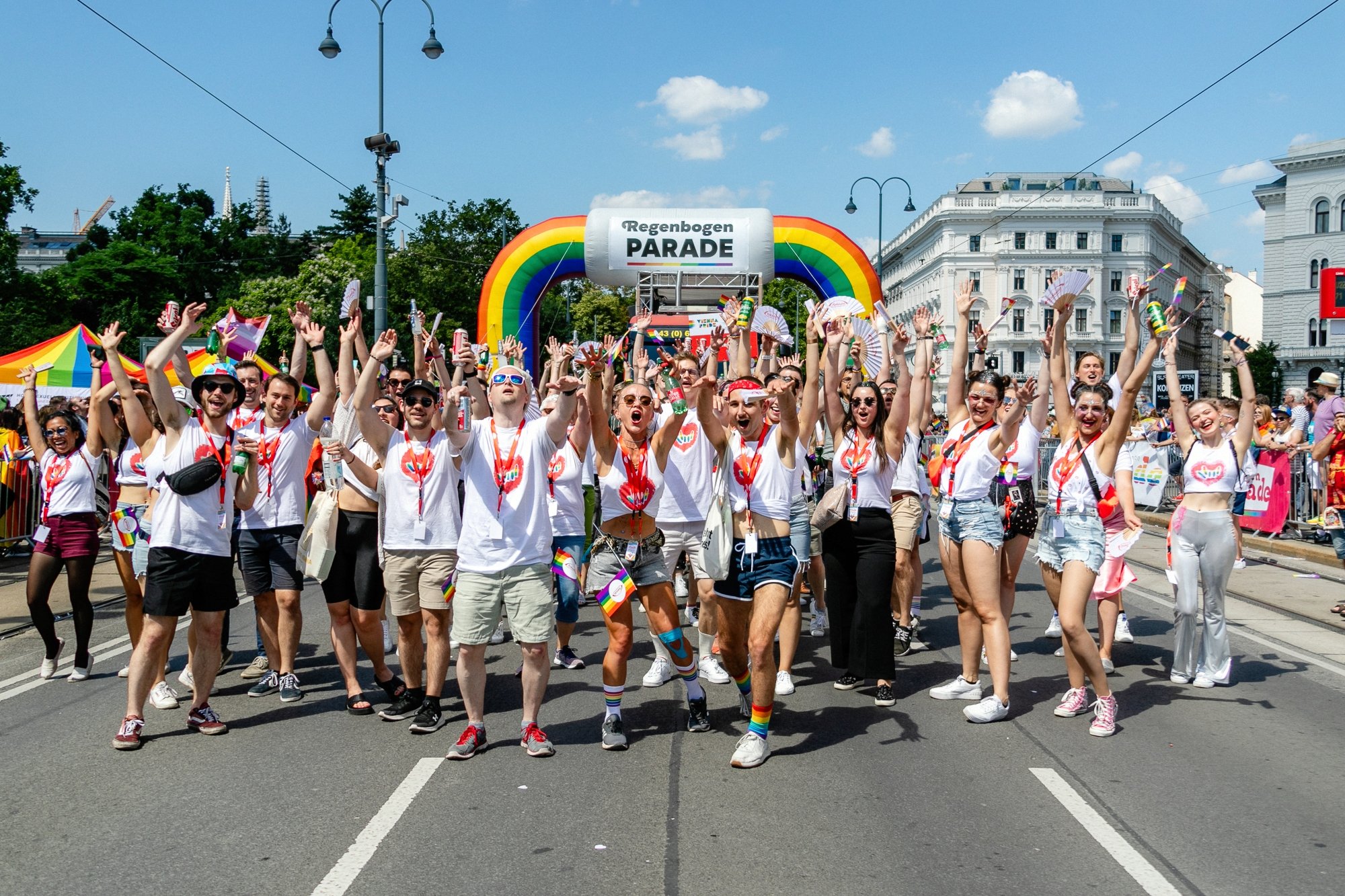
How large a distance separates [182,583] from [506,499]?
1787mm

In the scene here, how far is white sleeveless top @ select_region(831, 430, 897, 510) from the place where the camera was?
257 inches

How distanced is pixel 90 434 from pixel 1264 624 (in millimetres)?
9095

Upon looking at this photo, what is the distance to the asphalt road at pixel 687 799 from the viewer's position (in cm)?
401

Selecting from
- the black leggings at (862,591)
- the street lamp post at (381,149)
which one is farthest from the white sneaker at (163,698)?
the street lamp post at (381,149)

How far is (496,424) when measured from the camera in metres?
5.59

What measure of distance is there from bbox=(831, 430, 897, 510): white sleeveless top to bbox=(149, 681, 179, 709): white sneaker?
13.5 feet

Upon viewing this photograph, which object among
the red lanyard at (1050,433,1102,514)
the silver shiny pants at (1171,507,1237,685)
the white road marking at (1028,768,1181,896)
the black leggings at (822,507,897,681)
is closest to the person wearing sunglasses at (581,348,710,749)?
the black leggings at (822,507,897,681)

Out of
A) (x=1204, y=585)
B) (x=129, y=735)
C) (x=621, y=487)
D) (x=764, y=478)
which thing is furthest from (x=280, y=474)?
(x=1204, y=585)

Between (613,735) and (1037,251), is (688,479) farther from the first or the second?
(1037,251)

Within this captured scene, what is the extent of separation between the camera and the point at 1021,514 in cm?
734

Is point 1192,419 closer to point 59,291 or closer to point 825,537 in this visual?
point 825,537

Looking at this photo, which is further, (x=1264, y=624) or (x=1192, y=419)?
(x=1264, y=624)

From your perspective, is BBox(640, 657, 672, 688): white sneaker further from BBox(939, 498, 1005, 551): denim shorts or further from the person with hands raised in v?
BBox(939, 498, 1005, 551): denim shorts

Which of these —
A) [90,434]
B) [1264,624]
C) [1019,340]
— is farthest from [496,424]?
[1019,340]
